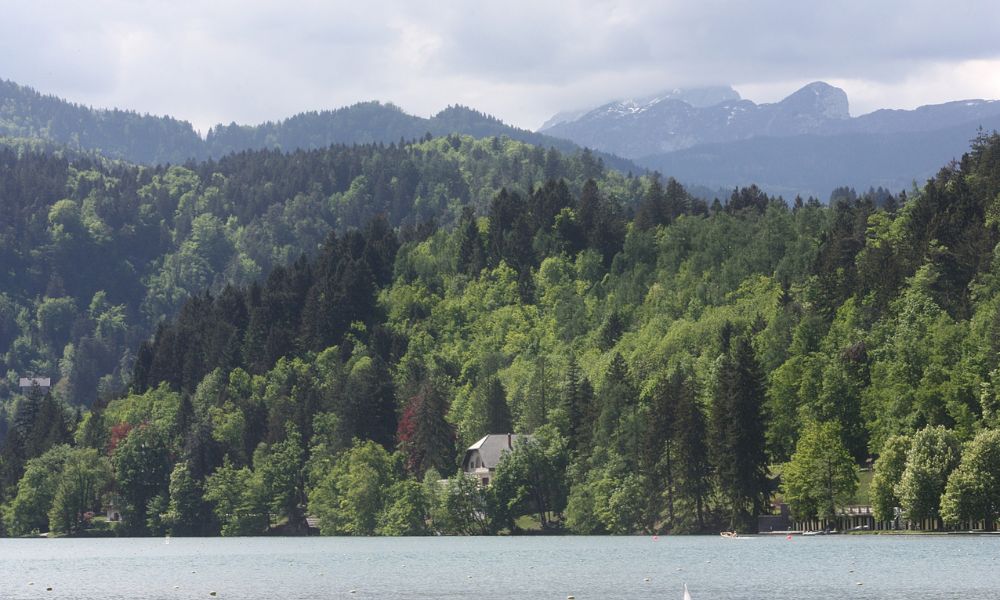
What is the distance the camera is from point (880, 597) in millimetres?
79438

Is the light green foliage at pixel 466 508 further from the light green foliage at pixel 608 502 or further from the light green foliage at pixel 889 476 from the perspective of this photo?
the light green foliage at pixel 889 476

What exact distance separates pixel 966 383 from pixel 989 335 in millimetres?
7228

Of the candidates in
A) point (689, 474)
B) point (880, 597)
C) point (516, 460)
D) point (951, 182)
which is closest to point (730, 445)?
point (689, 474)

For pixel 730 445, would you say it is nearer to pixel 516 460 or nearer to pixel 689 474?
pixel 689 474

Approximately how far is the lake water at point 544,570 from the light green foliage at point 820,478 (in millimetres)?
6293

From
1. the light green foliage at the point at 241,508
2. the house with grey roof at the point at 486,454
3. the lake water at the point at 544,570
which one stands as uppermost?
the house with grey roof at the point at 486,454

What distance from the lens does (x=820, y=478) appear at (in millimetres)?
142125

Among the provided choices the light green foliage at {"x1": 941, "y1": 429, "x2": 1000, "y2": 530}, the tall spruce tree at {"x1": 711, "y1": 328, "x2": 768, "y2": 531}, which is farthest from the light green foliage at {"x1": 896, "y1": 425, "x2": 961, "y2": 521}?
the tall spruce tree at {"x1": 711, "y1": 328, "x2": 768, "y2": 531}

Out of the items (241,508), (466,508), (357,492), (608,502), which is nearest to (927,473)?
(608,502)

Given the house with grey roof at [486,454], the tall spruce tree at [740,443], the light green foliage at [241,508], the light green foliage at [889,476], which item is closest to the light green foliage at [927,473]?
the light green foliage at [889,476]

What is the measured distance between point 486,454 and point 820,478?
198ft

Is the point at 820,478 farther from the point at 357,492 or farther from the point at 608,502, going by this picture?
the point at 357,492

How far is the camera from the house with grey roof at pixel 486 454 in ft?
624

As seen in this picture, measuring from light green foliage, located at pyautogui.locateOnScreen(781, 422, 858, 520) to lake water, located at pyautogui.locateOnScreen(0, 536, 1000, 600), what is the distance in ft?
20.6
